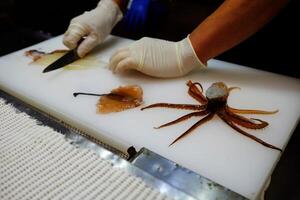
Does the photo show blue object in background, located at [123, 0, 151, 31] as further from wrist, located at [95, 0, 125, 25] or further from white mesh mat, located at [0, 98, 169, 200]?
white mesh mat, located at [0, 98, 169, 200]

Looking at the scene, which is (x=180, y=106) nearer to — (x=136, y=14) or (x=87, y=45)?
(x=87, y=45)

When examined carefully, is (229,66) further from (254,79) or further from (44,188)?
(44,188)

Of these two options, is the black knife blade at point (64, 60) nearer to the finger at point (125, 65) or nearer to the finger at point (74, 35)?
the finger at point (74, 35)

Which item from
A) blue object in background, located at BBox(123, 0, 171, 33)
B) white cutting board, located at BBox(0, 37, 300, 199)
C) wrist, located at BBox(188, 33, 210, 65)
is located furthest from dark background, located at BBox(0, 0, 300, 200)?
wrist, located at BBox(188, 33, 210, 65)

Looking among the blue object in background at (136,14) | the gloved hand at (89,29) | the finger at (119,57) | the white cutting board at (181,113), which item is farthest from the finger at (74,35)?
the blue object in background at (136,14)

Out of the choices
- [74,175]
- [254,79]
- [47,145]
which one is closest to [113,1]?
[254,79]

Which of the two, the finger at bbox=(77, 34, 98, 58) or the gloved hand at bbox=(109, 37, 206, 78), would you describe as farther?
the finger at bbox=(77, 34, 98, 58)
